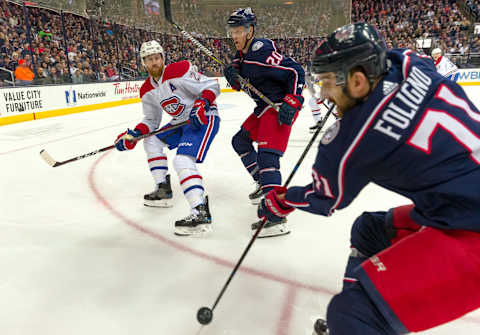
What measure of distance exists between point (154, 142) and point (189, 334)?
156cm

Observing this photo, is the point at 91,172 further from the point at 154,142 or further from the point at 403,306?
the point at 403,306

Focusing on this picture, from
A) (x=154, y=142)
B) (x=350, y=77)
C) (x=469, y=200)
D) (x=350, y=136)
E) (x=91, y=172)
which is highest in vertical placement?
(x=350, y=77)

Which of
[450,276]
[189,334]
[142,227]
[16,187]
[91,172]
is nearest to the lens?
[450,276]

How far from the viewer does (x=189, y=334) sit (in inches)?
50.5

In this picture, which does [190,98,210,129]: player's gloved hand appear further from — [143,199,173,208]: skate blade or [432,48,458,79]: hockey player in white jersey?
[432,48,458,79]: hockey player in white jersey

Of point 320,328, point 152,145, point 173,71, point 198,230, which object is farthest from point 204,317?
point 173,71

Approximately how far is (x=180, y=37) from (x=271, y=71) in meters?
13.8

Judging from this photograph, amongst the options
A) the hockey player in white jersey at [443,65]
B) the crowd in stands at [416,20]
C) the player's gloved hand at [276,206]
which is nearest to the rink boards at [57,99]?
the player's gloved hand at [276,206]

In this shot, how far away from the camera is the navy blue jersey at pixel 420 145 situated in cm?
78

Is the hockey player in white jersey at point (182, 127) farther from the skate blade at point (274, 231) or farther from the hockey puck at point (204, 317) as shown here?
the hockey puck at point (204, 317)

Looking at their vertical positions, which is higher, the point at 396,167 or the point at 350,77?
the point at 350,77

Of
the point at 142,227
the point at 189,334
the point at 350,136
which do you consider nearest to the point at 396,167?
the point at 350,136

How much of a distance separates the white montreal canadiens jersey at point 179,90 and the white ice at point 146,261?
727mm

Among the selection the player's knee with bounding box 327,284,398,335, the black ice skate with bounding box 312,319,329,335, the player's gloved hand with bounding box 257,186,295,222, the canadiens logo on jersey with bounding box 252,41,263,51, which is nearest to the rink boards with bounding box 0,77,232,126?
the canadiens logo on jersey with bounding box 252,41,263,51
